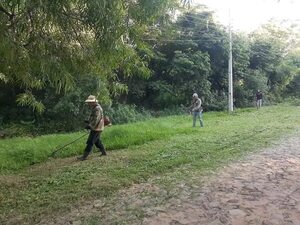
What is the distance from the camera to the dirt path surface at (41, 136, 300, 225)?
5.25 meters

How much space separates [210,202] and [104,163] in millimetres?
3637

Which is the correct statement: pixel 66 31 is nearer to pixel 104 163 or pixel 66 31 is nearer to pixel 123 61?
pixel 123 61

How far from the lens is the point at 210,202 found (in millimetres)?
5910

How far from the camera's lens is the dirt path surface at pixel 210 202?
207 inches

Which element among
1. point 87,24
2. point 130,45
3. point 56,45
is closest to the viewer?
point 87,24

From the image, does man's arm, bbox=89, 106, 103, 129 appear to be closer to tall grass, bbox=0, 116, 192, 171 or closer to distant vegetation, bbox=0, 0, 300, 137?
distant vegetation, bbox=0, 0, 300, 137

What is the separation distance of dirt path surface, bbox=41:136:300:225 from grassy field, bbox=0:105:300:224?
0.49m

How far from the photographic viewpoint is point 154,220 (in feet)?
17.1

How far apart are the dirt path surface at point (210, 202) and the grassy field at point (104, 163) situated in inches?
19.3

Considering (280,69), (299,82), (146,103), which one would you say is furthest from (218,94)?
(299,82)

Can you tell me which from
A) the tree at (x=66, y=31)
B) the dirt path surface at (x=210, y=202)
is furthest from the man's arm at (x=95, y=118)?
the tree at (x=66, y=31)

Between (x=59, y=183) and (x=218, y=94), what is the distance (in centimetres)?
2195

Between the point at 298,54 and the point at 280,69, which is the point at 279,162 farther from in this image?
the point at 298,54

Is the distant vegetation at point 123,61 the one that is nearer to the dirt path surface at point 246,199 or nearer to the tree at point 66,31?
the tree at point 66,31
